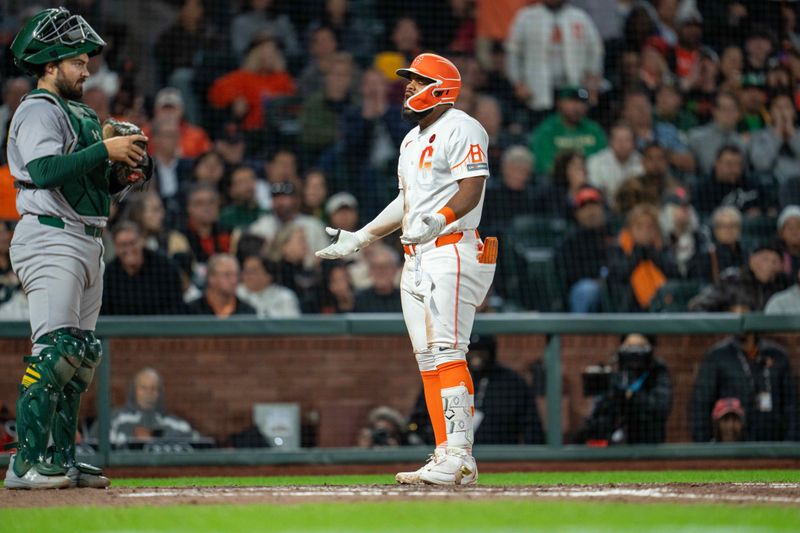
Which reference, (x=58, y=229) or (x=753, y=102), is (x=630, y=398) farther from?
(x=753, y=102)

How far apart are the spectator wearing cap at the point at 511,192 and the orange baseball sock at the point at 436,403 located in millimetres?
5126

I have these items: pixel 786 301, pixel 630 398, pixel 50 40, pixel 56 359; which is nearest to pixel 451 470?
pixel 56 359

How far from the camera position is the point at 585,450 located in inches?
322

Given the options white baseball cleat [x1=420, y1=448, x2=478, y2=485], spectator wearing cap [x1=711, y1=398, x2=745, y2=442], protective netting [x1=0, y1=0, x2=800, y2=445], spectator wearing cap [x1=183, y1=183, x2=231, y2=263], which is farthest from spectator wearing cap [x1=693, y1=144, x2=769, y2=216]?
white baseball cleat [x1=420, y1=448, x2=478, y2=485]

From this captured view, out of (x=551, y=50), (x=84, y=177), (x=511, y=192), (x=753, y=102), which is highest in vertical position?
(x=551, y=50)

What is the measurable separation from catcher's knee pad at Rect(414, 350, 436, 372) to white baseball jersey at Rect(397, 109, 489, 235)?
526 millimetres

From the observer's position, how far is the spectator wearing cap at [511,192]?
10594 mm

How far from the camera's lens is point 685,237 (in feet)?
34.4

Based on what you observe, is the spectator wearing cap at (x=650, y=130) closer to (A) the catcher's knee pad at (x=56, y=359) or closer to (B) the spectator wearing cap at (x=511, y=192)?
(B) the spectator wearing cap at (x=511, y=192)

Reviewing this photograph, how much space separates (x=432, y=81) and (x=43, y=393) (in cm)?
211

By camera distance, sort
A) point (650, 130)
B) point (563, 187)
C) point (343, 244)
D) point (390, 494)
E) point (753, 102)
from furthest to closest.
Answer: point (753, 102) < point (650, 130) < point (563, 187) < point (343, 244) < point (390, 494)

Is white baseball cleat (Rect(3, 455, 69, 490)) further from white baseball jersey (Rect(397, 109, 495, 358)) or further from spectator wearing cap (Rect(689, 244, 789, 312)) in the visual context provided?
spectator wearing cap (Rect(689, 244, 789, 312))

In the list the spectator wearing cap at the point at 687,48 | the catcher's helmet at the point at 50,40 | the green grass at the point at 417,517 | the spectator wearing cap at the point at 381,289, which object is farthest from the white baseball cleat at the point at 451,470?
the spectator wearing cap at the point at 687,48

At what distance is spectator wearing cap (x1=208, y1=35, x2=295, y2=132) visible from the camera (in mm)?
11180
